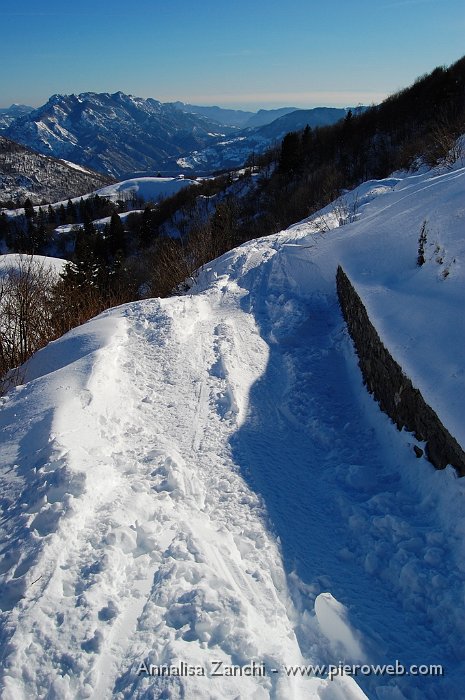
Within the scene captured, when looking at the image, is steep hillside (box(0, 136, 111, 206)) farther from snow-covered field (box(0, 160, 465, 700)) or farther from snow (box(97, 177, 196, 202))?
snow-covered field (box(0, 160, 465, 700))

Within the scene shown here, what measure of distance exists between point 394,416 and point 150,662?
400cm

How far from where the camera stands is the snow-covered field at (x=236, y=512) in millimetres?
2902

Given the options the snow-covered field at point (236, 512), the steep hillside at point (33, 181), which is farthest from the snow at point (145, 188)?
the snow-covered field at point (236, 512)

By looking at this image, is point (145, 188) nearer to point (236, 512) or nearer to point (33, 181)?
point (33, 181)

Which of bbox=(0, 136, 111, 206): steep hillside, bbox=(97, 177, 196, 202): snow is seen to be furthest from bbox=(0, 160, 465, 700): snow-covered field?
bbox=(0, 136, 111, 206): steep hillside

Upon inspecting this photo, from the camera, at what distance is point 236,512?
4.37 m

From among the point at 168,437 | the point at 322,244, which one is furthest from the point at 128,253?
the point at 168,437

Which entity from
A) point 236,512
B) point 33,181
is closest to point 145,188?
point 33,181

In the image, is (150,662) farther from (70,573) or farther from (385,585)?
(385,585)

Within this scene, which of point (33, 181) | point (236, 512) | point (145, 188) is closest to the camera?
point (236, 512)

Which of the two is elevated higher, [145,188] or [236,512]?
[145,188]

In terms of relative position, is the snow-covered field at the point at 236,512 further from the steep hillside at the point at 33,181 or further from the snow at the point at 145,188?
the steep hillside at the point at 33,181

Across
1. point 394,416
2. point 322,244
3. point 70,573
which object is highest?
point 322,244

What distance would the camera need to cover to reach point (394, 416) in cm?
547
